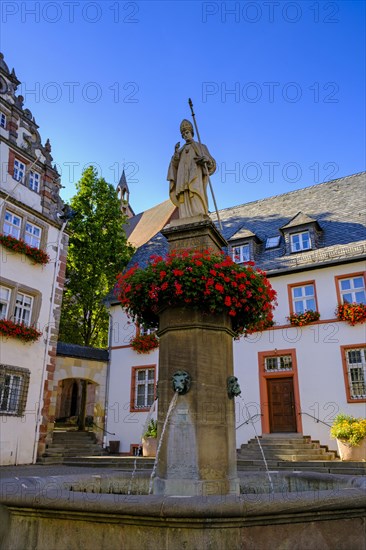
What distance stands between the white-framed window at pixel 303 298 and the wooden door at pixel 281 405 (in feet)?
8.41

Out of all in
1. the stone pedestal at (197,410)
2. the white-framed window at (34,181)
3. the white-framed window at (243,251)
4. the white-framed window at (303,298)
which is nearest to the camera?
the stone pedestal at (197,410)

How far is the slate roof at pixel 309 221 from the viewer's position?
16.8m

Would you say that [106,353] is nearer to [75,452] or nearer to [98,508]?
[75,452]

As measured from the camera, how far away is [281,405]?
53.1 feet

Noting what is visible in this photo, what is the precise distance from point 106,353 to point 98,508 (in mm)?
17393

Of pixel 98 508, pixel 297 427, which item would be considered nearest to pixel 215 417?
pixel 98 508

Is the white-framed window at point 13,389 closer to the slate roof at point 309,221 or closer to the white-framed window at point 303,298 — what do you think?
the slate roof at point 309,221

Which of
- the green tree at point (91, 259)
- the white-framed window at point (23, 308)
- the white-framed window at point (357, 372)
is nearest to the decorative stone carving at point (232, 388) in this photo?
the white-framed window at point (357, 372)

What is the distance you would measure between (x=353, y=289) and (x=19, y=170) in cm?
1280

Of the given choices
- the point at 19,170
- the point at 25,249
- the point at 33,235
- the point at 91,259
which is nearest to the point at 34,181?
the point at 19,170

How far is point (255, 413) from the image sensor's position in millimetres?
→ 16250

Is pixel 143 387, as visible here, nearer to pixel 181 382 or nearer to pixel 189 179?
pixel 189 179

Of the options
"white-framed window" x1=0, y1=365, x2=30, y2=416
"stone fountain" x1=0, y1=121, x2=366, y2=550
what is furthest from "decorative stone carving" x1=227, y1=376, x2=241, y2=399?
"white-framed window" x1=0, y1=365, x2=30, y2=416

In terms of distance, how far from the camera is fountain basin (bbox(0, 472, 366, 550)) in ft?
10.5
